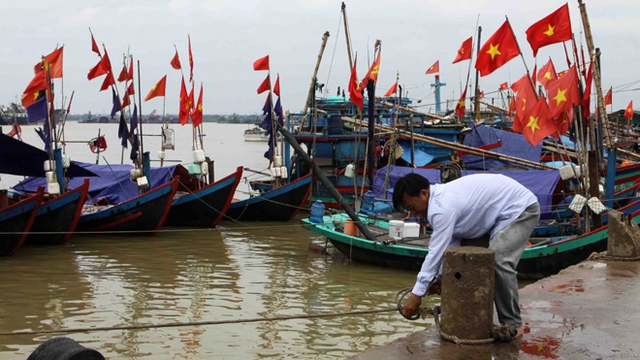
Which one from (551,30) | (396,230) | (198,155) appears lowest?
(396,230)

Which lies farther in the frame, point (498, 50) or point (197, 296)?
point (498, 50)

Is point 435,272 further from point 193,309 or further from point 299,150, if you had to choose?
point 299,150

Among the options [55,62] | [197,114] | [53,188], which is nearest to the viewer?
[53,188]

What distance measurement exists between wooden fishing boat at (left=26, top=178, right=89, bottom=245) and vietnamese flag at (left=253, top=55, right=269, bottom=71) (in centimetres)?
575

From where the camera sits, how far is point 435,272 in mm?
4270

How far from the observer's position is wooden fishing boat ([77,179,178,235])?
1606cm

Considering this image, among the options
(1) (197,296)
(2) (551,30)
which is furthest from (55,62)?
(2) (551,30)

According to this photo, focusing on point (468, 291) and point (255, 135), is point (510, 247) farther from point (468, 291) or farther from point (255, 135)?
point (255, 135)

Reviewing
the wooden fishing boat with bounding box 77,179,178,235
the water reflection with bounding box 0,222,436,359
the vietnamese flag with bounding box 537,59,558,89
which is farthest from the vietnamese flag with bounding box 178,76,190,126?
the vietnamese flag with bounding box 537,59,558,89

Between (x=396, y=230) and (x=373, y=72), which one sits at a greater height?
(x=373, y=72)

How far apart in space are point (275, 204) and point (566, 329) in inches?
570

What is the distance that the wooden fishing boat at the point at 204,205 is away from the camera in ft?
57.9

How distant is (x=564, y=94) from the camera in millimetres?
11172

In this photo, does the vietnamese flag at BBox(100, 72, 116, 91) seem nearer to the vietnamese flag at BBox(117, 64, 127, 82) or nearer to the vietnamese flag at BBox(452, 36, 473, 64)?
the vietnamese flag at BBox(117, 64, 127, 82)
